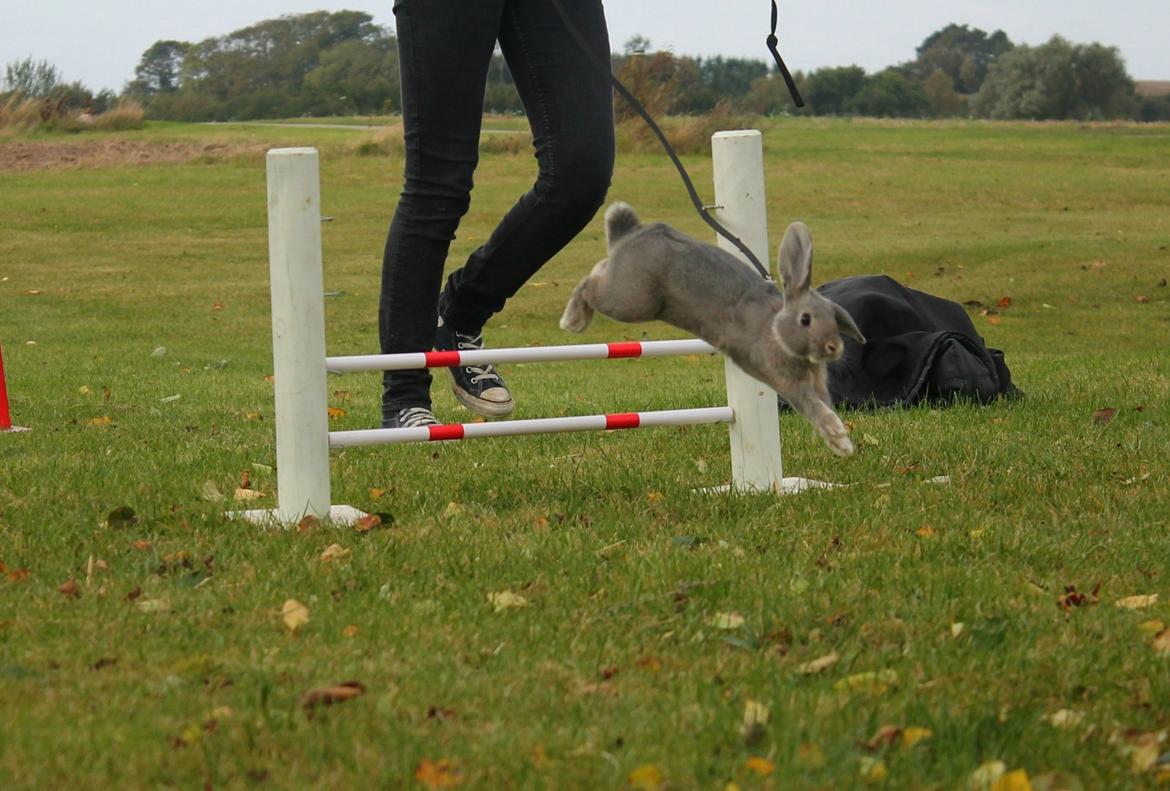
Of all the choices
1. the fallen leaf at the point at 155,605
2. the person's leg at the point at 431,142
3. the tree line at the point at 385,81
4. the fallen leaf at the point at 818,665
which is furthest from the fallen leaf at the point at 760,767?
the tree line at the point at 385,81

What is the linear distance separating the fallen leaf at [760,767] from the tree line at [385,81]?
2069cm

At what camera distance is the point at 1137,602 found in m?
3.23

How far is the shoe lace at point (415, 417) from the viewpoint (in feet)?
14.3

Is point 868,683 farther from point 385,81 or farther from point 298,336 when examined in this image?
point 385,81

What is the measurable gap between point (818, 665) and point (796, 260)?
2.63 ft

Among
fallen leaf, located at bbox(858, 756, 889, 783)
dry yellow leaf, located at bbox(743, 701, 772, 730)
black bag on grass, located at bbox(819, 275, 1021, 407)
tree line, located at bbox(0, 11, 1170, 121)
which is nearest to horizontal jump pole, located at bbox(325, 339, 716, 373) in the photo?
dry yellow leaf, located at bbox(743, 701, 772, 730)

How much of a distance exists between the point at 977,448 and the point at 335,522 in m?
2.43

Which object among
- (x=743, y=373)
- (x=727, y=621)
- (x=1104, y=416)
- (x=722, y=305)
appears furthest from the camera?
(x=1104, y=416)

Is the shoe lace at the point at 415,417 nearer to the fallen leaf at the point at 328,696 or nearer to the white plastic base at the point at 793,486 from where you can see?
the white plastic base at the point at 793,486

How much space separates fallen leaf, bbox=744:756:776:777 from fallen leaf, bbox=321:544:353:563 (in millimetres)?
1562

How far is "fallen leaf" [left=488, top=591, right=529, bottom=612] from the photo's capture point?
3.15m

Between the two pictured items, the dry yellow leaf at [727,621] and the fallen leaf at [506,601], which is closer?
the dry yellow leaf at [727,621]

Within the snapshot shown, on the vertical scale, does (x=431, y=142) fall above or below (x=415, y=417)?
above

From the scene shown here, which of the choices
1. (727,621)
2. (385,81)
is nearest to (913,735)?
(727,621)
